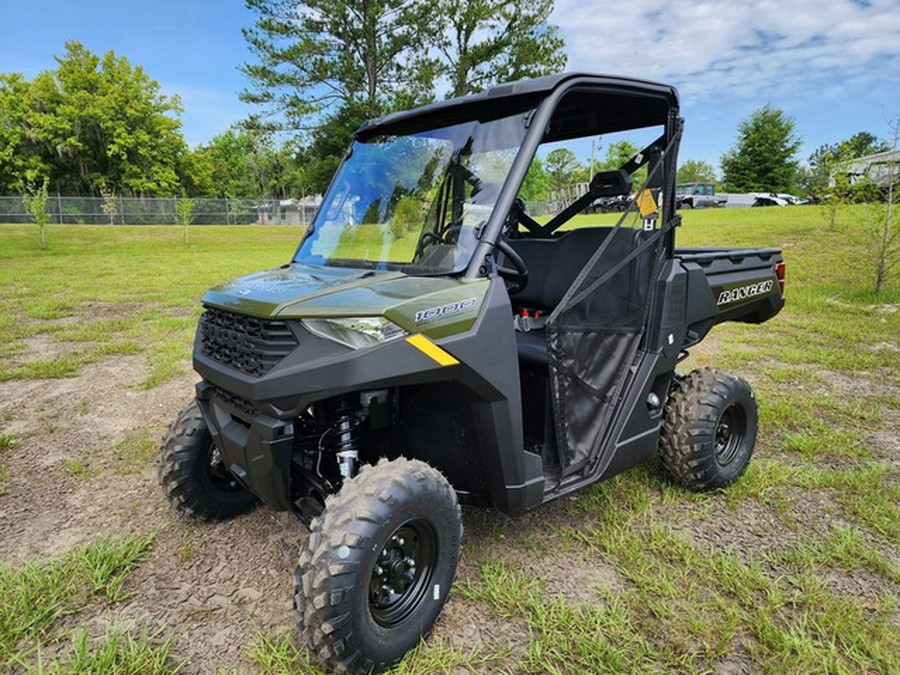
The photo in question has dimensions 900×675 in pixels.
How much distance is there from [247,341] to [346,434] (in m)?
0.54

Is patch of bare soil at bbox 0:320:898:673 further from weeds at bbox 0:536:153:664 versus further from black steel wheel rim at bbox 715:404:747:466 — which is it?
black steel wheel rim at bbox 715:404:747:466

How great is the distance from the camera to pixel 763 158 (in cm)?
5300

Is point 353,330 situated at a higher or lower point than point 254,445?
higher

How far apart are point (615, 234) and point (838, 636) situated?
2040mm

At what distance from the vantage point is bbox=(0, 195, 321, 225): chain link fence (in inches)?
1328

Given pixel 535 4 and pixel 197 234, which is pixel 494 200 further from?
pixel 197 234

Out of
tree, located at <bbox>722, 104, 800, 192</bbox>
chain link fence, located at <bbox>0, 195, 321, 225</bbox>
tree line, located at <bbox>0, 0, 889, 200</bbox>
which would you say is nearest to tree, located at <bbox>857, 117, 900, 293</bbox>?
tree line, located at <bbox>0, 0, 889, 200</bbox>

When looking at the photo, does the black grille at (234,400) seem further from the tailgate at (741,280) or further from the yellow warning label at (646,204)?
the tailgate at (741,280)

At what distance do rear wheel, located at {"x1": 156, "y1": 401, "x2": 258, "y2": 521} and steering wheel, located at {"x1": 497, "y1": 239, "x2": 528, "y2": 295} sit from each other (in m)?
1.75

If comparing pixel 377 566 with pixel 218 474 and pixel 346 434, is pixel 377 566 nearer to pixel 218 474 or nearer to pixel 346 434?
pixel 346 434

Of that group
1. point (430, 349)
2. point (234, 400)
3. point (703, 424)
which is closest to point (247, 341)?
point (234, 400)

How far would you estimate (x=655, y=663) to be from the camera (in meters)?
2.17

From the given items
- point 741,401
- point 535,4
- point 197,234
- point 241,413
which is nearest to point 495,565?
point 241,413

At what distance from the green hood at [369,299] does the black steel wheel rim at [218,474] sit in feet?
3.19
